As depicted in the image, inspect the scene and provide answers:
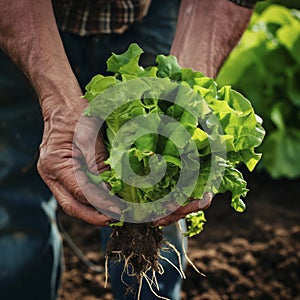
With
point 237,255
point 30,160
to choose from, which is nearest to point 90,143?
point 30,160

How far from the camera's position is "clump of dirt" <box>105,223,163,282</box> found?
5.91ft

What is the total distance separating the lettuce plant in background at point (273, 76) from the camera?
4.28 metres

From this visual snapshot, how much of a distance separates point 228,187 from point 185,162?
14cm

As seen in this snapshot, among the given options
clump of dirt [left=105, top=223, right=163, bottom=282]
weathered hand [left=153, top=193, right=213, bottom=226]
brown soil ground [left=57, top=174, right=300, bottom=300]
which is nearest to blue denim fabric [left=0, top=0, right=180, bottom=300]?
clump of dirt [left=105, top=223, right=163, bottom=282]

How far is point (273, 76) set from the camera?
4.41 metres

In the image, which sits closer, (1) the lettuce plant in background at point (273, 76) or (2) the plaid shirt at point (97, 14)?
(2) the plaid shirt at point (97, 14)

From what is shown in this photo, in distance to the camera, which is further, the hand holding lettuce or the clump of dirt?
the clump of dirt

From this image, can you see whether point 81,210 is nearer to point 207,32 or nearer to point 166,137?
point 166,137

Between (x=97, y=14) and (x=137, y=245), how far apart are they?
2.72 feet

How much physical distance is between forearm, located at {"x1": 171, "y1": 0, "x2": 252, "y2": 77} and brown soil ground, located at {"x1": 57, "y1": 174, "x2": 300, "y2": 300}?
1523 mm

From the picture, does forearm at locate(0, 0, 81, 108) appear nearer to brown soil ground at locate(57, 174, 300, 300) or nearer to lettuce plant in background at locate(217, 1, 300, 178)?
brown soil ground at locate(57, 174, 300, 300)

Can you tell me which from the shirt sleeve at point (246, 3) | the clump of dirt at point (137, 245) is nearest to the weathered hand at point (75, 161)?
the clump of dirt at point (137, 245)

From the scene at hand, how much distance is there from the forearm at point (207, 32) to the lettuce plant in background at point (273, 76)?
Answer: 2179mm

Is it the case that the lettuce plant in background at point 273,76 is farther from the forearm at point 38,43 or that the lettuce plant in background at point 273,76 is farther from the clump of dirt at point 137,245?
the forearm at point 38,43
